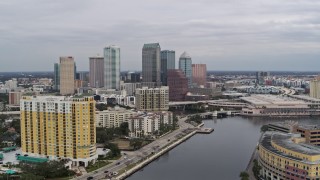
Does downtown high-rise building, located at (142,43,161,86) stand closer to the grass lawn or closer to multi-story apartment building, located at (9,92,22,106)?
multi-story apartment building, located at (9,92,22,106)

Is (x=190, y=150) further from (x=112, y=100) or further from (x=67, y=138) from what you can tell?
(x=112, y=100)

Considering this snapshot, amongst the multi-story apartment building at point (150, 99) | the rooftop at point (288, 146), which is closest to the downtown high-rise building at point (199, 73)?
the multi-story apartment building at point (150, 99)

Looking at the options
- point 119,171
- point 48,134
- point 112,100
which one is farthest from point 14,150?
point 112,100

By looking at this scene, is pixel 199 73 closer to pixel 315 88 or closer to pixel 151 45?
pixel 151 45

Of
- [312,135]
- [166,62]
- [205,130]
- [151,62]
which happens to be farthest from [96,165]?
[166,62]

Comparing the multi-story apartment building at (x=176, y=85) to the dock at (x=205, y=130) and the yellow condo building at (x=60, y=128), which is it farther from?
the yellow condo building at (x=60, y=128)

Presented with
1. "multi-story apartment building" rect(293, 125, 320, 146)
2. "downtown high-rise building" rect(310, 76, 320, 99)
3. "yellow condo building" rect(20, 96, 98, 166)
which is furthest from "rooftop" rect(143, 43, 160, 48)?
"multi-story apartment building" rect(293, 125, 320, 146)
